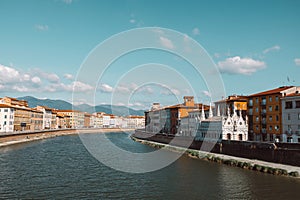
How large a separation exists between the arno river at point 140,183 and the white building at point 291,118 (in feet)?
54.1

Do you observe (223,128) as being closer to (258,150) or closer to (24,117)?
(258,150)

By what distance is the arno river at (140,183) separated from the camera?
26.2 m

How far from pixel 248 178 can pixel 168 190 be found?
10529 mm

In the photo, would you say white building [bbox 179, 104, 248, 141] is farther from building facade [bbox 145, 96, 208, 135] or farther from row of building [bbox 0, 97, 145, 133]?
row of building [bbox 0, 97, 145, 133]

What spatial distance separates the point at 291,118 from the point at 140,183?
32.8 m

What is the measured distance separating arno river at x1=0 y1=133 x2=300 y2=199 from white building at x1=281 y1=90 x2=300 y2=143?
16.5m

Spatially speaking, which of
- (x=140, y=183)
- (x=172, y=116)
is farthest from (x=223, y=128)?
(x=172, y=116)

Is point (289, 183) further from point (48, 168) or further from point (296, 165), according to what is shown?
point (48, 168)

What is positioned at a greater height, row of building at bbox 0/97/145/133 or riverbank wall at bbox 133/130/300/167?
row of building at bbox 0/97/145/133

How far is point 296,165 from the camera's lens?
37.5 meters

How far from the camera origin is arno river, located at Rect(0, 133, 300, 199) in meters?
26.2

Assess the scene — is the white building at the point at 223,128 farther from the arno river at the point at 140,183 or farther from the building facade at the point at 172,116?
the building facade at the point at 172,116

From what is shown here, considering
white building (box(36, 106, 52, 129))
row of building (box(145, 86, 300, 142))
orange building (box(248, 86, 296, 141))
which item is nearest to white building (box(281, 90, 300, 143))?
row of building (box(145, 86, 300, 142))

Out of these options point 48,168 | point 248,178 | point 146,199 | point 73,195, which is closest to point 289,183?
point 248,178
